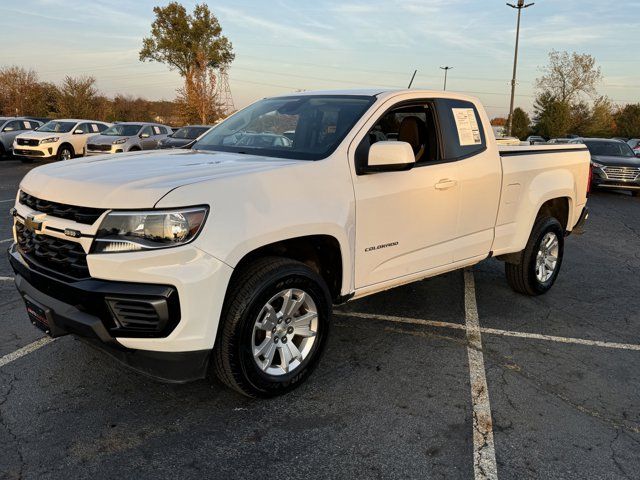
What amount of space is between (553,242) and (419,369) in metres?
2.65

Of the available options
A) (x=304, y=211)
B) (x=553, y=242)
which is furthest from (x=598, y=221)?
(x=304, y=211)

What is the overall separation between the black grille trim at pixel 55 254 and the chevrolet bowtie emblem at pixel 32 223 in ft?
0.14

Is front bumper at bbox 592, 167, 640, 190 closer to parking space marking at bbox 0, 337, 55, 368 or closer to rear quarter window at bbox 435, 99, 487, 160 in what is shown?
rear quarter window at bbox 435, 99, 487, 160

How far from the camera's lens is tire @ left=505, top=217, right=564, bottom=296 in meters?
5.17

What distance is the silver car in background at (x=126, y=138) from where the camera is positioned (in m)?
17.5

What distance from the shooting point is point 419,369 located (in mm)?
3666

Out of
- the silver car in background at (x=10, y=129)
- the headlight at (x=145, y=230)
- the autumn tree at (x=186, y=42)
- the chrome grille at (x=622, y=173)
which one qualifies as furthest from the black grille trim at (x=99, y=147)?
the autumn tree at (x=186, y=42)

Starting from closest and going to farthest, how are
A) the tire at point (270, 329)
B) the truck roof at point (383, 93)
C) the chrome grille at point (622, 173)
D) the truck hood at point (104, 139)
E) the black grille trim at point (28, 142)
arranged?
1. the tire at point (270, 329)
2. the truck roof at point (383, 93)
3. the chrome grille at point (622, 173)
4. the truck hood at point (104, 139)
5. the black grille trim at point (28, 142)

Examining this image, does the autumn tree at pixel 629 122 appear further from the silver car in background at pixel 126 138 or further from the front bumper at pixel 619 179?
the silver car in background at pixel 126 138

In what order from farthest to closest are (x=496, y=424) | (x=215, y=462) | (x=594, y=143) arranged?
(x=594, y=143), (x=496, y=424), (x=215, y=462)

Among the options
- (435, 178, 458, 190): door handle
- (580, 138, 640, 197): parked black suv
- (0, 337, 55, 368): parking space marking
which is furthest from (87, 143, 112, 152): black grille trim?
(435, 178, 458, 190): door handle

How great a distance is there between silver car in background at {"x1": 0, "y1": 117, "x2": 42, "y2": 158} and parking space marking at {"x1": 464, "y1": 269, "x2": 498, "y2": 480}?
68.1 feet

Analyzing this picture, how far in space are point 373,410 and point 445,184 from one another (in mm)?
1822

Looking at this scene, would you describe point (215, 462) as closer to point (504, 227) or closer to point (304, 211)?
point (304, 211)
